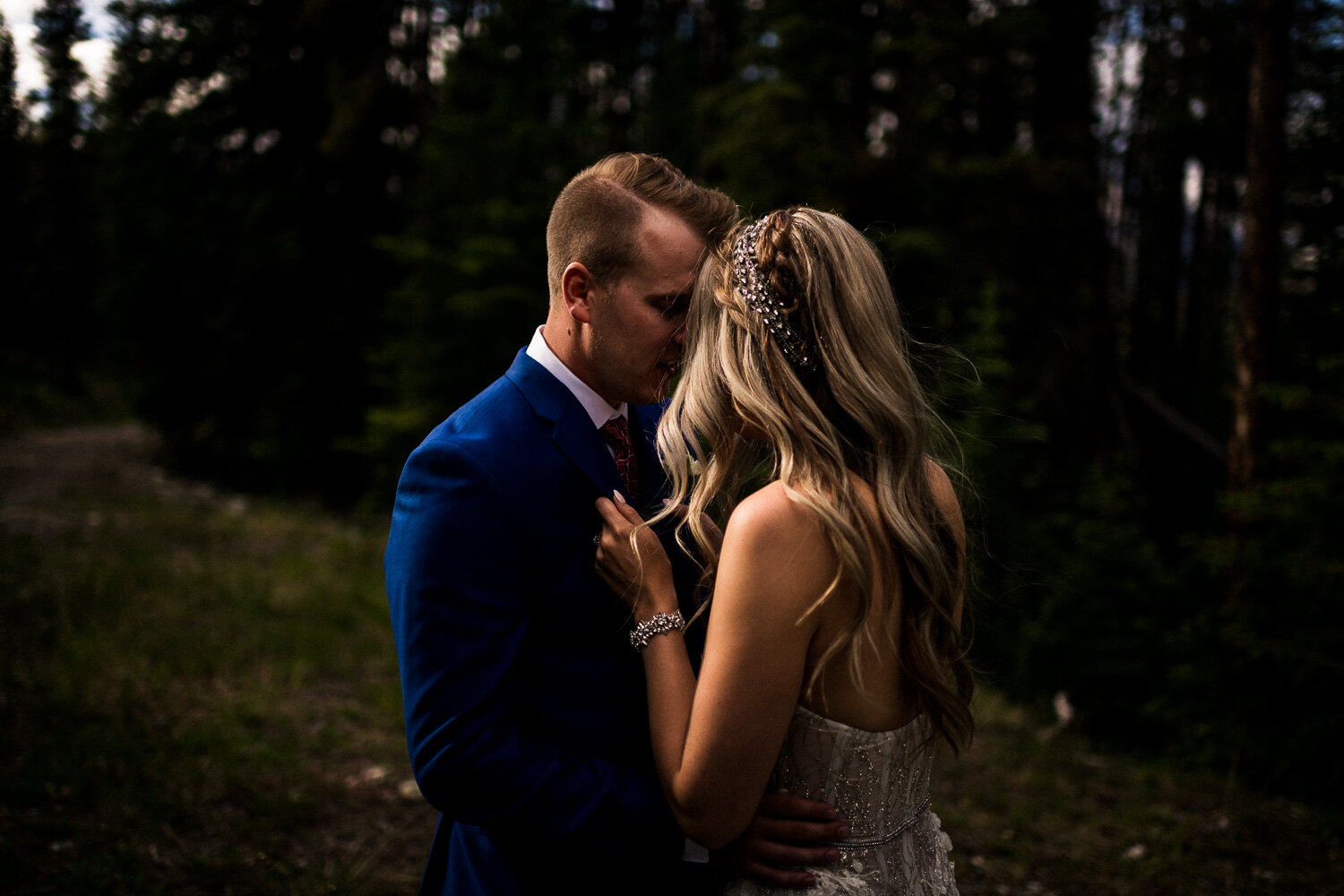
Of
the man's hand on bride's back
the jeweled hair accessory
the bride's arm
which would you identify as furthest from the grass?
the jeweled hair accessory

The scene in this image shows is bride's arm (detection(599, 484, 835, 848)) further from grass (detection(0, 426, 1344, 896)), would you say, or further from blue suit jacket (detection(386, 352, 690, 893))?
grass (detection(0, 426, 1344, 896))

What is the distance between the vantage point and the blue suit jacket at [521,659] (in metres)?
1.68

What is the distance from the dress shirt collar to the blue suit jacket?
6cm

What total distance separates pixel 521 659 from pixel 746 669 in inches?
21.7

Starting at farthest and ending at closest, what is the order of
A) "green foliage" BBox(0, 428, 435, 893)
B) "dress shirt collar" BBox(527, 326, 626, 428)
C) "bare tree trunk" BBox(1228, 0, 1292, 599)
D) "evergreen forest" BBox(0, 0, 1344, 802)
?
"bare tree trunk" BBox(1228, 0, 1292, 599), "evergreen forest" BBox(0, 0, 1344, 802), "green foliage" BBox(0, 428, 435, 893), "dress shirt collar" BBox(527, 326, 626, 428)

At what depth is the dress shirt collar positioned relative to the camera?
2109 mm

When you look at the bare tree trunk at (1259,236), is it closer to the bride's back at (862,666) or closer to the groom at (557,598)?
the bride's back at (862,666)

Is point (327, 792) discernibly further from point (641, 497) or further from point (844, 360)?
point (844, 360)

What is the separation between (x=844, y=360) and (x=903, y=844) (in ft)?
3.91

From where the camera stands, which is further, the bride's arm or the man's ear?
the man's ear

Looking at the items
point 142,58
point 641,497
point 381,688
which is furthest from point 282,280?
point 641,497

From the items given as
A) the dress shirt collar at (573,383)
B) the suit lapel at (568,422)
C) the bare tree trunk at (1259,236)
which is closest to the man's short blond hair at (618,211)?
the dress shirt collar at (573,383)

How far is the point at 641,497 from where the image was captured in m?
2.22

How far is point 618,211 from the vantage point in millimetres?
2162
